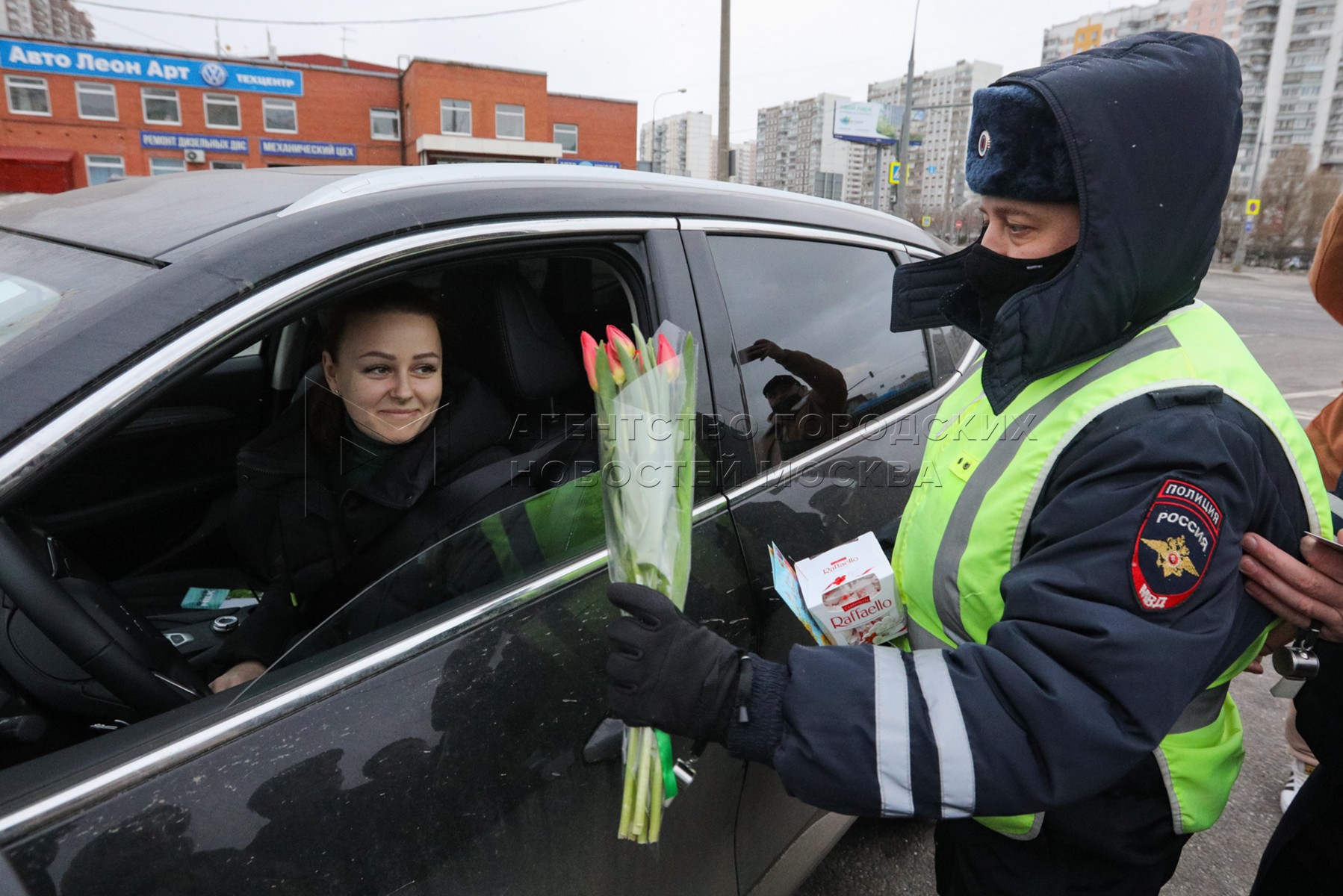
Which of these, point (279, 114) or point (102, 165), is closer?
point (102, 165)

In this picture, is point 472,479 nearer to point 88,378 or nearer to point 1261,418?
point 88,378

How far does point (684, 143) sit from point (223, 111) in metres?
41.8

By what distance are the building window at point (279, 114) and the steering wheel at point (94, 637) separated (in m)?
43.1

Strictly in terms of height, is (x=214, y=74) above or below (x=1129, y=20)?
below

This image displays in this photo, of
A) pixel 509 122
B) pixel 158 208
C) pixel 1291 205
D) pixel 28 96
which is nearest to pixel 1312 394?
pixel 158 208

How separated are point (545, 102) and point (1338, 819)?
139ft

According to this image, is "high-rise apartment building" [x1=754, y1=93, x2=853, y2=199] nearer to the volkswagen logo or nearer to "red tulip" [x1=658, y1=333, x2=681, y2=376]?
the volkswagen logo

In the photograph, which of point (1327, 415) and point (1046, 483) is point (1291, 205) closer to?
point (1327, 415)

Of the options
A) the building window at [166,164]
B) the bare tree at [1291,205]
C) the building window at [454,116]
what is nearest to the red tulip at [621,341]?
the building window at [454,116]

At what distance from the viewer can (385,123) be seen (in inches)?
1567

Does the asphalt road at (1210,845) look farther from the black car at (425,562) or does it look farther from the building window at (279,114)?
the building window at (279,114)

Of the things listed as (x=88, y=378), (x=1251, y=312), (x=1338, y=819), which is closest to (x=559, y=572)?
(x=88, y=378)

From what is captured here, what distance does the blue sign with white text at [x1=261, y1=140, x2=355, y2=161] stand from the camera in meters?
37.3

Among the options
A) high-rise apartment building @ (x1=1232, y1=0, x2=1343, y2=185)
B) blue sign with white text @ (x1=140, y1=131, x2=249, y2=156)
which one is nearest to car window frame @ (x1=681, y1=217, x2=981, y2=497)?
blue sign with white text @ (x1=140, y1=131, x2=249, y2=156)
